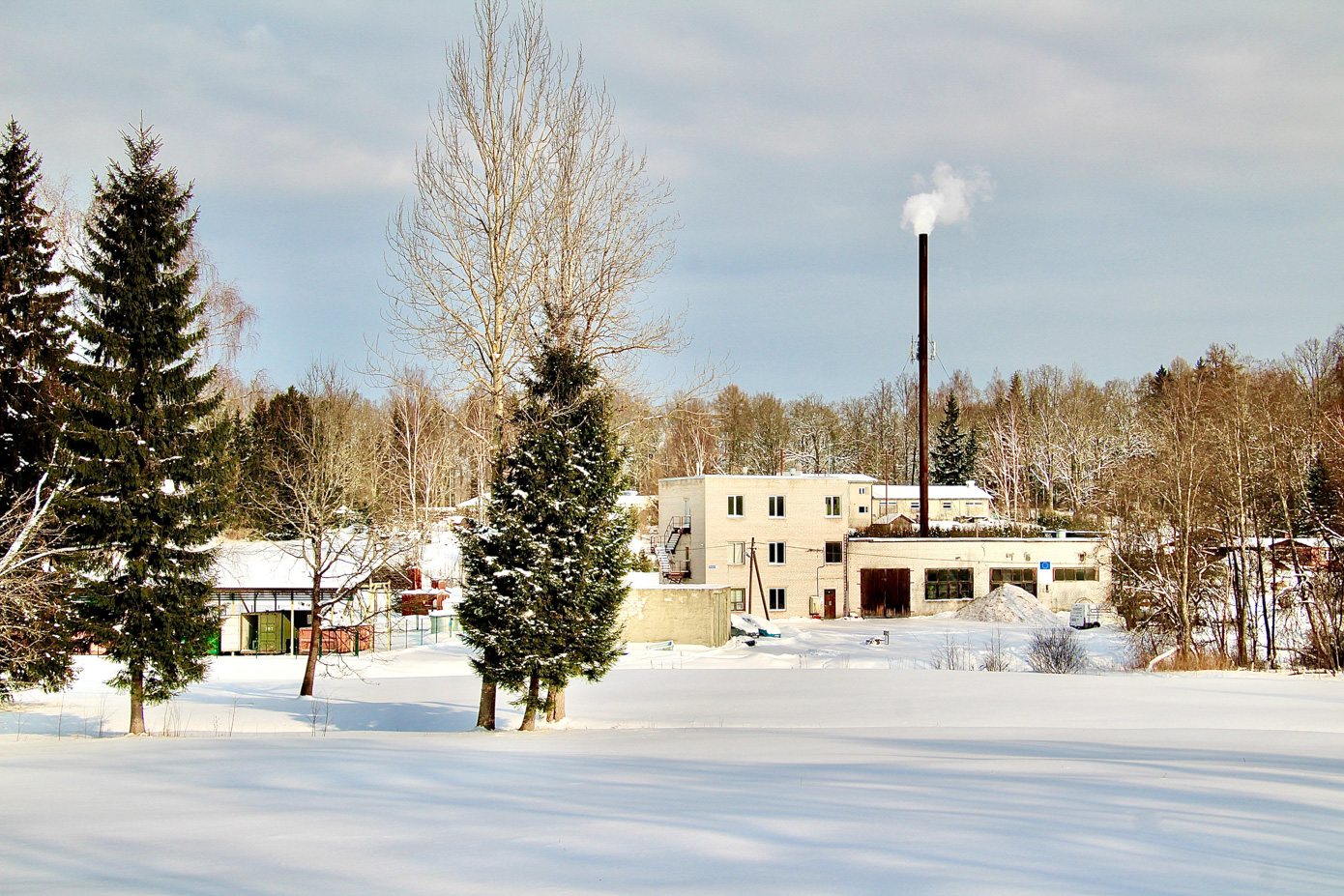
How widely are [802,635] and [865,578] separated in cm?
1135

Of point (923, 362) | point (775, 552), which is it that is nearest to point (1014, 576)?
point (923, 362)

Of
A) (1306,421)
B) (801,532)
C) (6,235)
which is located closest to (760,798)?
(6,235)

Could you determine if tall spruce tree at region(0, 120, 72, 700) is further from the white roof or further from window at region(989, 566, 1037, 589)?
the white roof

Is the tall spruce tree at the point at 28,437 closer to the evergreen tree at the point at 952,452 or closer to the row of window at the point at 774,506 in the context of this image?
the row of window at the point at 774,506

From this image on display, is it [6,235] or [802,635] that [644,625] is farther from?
[6,235]

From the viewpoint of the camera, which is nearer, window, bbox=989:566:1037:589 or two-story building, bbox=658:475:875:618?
two-story building, bbox=658:475:875:618

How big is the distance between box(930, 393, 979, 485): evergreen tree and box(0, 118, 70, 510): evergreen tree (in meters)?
70.6

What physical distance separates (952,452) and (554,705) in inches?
2720

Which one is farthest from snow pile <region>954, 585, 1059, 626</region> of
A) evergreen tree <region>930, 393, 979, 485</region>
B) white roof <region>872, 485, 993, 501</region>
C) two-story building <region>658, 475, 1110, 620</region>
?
evergreen tree <region>930, 393, 979, 485</region>

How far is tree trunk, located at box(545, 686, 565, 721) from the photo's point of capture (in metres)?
15.1

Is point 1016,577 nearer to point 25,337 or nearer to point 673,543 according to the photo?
point 673,543

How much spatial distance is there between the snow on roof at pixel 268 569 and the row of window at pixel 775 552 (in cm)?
2152

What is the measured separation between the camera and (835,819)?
21.2 ft

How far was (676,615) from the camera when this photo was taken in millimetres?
36219
